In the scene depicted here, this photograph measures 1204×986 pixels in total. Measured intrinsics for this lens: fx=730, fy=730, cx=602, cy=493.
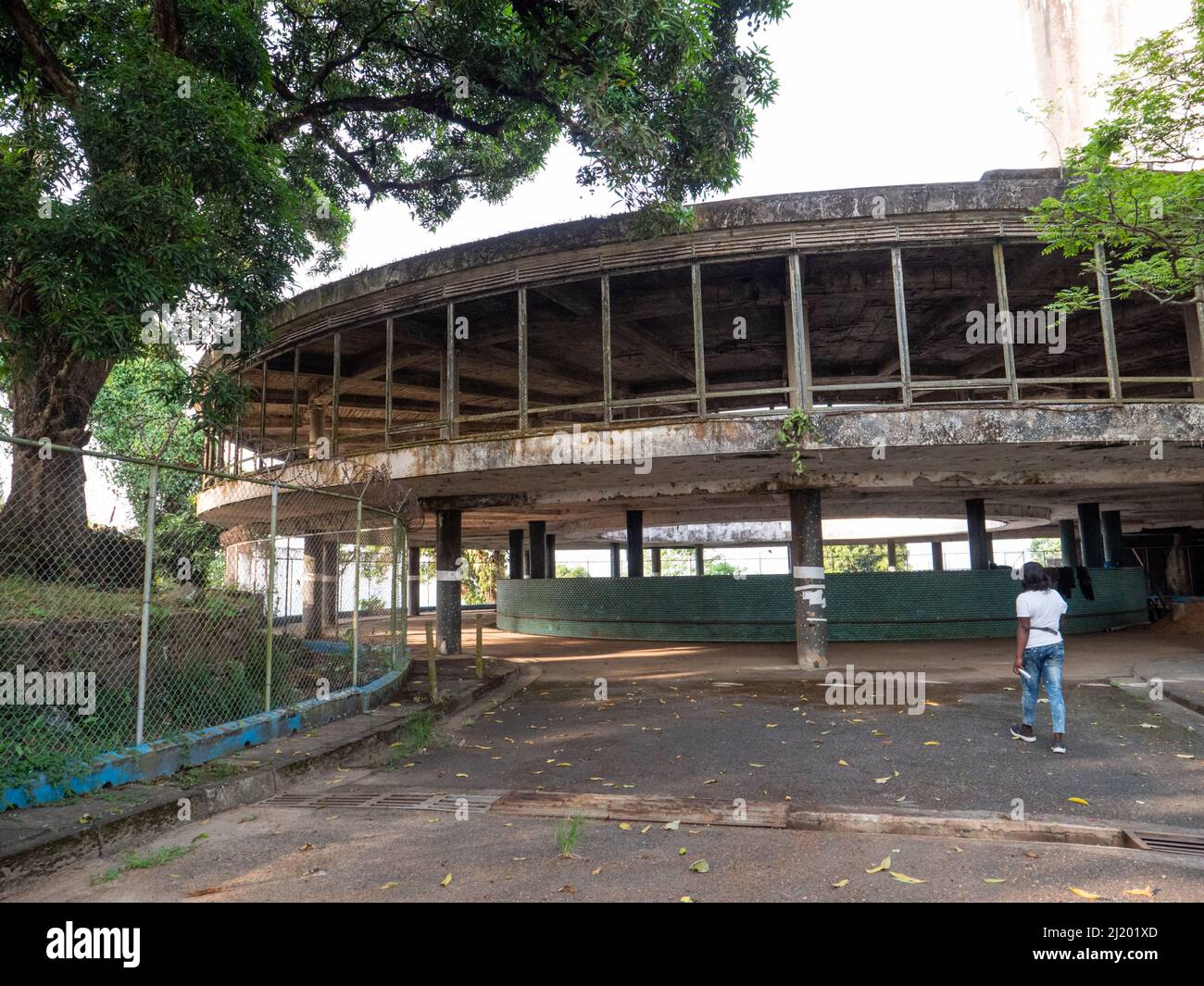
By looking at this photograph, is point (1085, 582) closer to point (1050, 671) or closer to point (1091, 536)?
point (1091, 536)

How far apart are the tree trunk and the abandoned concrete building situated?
329 centimetres

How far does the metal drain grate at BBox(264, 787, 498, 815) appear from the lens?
5133 mm

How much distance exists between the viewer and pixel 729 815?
4852mm

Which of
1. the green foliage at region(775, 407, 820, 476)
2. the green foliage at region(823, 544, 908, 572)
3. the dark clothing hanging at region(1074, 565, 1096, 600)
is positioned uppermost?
the green foliage at region(775, 407, 820, 476)

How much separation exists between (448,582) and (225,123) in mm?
9537

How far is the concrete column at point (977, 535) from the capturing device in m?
18.5

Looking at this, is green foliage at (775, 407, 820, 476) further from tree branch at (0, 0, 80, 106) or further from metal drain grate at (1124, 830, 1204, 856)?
tree branch at (0, 0, 80, 106)

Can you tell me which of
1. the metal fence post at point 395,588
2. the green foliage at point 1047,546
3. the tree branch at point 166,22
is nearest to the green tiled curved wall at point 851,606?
the metal fence post at point 395,588

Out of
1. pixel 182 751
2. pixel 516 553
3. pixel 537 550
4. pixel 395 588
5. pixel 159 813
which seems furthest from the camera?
pixel 516 553

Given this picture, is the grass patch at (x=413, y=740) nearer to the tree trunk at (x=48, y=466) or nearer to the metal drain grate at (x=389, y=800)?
the metal drain grate at (x=389, y=800)

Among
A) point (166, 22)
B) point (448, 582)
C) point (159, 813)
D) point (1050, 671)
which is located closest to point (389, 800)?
point (159, 813)

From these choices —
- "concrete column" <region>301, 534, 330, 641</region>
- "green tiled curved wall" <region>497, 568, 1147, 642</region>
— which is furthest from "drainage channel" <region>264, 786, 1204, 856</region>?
"concrete column" <region>301, 534, 330, 641</region>
